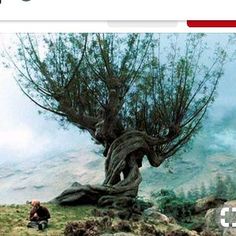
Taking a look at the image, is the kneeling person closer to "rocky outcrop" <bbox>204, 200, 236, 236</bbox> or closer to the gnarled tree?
the gnarled tree

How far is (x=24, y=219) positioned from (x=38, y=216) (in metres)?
0.11

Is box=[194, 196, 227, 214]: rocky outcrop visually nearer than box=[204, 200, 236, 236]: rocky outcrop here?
No

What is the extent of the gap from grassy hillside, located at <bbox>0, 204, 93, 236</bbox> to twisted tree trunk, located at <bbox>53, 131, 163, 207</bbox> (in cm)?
7

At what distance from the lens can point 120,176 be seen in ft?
14.9

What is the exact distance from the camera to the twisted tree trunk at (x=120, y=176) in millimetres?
4137

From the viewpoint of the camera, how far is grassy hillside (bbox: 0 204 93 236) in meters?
3.89
